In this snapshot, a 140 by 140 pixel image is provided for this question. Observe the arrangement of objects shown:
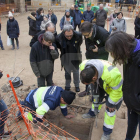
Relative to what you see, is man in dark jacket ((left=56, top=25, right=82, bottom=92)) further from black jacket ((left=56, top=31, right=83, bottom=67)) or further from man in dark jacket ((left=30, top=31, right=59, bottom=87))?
man in dark jacket ((left=30, top=31, right=59, bottom=87))

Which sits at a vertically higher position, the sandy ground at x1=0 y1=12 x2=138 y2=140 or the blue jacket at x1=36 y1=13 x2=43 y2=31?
the blue jacket at x1=36 y1=13 x2=43 y2=31

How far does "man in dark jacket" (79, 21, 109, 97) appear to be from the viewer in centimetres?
280

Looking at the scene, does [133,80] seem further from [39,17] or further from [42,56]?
[39,17]

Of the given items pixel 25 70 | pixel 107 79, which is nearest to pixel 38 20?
pixel 25 70

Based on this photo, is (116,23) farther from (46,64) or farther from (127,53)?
(127,53)

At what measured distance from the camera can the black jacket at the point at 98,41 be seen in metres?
2.98

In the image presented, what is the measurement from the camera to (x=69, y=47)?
11.0 ft

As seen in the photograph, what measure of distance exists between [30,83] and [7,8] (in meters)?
A: 15.1

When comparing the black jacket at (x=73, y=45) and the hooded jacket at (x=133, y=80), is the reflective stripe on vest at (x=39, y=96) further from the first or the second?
the hooded jacket at (x=133, y=80)

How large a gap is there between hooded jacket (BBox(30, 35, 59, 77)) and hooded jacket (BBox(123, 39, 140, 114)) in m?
1.80

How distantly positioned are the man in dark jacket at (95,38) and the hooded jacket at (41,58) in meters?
0.72

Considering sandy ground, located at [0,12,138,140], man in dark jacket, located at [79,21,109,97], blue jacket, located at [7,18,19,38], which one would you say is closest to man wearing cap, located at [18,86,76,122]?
sandy ground, located at [0,12,138,140]

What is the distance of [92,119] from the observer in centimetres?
309

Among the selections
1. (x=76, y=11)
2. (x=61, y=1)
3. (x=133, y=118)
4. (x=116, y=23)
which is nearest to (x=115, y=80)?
(x=133, y=118)
